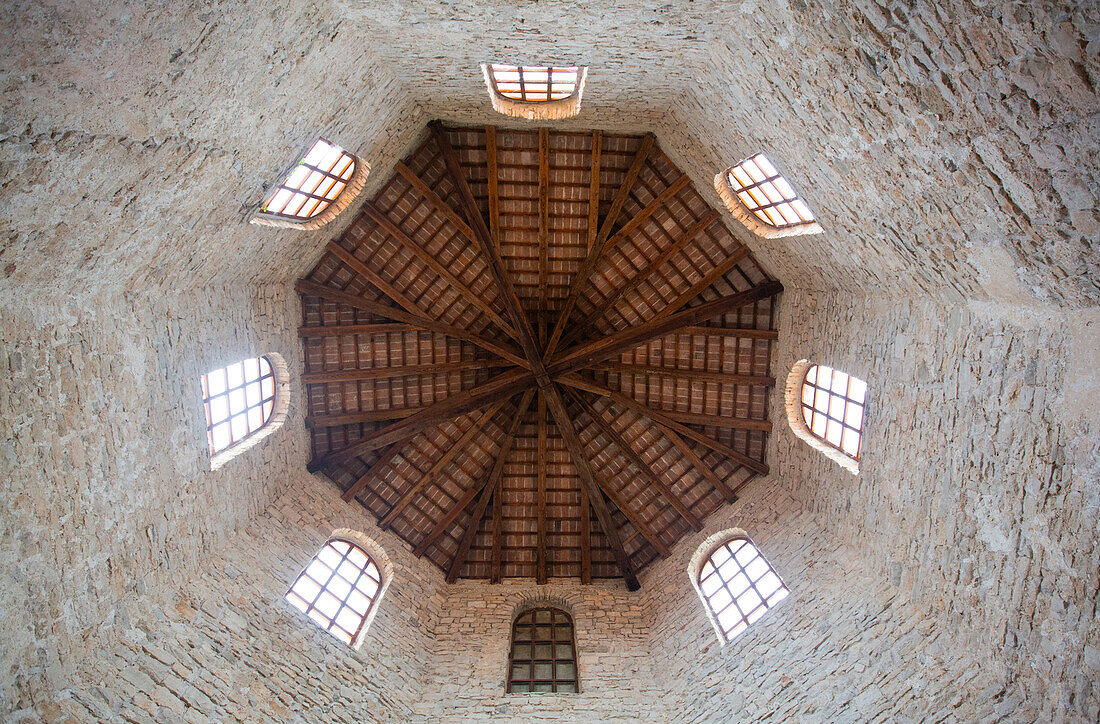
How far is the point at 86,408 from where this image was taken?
7566 mm

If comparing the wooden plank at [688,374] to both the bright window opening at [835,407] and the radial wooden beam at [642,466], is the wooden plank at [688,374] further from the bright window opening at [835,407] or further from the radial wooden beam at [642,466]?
the bright window opening at [835,407]

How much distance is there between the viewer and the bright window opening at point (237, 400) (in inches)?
421

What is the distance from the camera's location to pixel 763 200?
1188 centimetres

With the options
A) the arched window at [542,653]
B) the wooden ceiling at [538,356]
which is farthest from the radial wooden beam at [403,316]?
the arched window at [542,653]

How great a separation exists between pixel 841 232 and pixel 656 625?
8.66 m

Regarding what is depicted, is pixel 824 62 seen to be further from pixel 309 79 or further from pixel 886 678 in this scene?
pixel 886 678

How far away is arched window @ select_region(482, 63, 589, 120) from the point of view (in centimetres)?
1118

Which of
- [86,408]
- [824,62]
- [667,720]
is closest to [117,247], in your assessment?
[86,408]

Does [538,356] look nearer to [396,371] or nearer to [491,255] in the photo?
[491,255]

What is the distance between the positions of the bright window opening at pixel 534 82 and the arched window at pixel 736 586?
940 centimetres

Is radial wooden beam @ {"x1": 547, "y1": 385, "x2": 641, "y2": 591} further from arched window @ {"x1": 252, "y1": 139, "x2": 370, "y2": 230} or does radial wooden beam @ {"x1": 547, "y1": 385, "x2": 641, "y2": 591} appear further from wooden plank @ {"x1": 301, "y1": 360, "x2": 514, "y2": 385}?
arched window @ {"x1": 252, "y1": 139, "x2": 370, "y2": 230}

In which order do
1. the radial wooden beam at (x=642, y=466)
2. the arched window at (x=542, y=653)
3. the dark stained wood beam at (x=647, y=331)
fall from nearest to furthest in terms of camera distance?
the arched window at (x=542, y=653) → the dark stained wood beam at (x=647, y=331) → the radial wooden beam at (x=642, y=466)

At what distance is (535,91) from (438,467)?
859 centimetres

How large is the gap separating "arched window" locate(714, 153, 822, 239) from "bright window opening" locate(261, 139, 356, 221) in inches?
266
